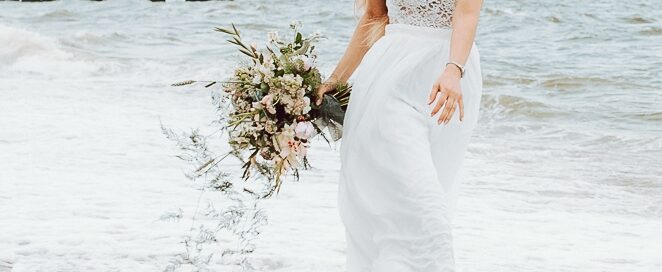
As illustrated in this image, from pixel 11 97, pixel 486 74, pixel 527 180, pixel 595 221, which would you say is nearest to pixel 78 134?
pixel 11 97

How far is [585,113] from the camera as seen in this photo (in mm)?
11977

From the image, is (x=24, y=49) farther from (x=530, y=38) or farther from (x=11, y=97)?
(x=530, y=38)

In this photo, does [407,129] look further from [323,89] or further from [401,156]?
[323,89]

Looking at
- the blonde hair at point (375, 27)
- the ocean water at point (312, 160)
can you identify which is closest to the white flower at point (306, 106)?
the blonde hair at point (375, 27)

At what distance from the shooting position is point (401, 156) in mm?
3225

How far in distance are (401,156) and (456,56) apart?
337 mm

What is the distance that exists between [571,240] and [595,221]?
578 mm

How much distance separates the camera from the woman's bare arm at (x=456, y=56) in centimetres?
311

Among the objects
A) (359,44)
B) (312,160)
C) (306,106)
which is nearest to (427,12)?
(359,44)

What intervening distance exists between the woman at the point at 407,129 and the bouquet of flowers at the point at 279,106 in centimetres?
8

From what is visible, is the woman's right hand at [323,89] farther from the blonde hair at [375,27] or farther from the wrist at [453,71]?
the wrist at [453,71]

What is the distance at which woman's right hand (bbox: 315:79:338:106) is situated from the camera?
3592 mm

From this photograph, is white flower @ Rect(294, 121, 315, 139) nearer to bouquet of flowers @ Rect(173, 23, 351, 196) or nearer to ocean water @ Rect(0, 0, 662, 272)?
bouquet of flowers @ Rect(173, 23, 351, 196)

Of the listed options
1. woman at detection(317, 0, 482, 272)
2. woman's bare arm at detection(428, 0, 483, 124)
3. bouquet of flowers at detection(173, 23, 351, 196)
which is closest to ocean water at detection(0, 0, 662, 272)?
bouquet of flowers at detection(173, 23, 351, 196)
